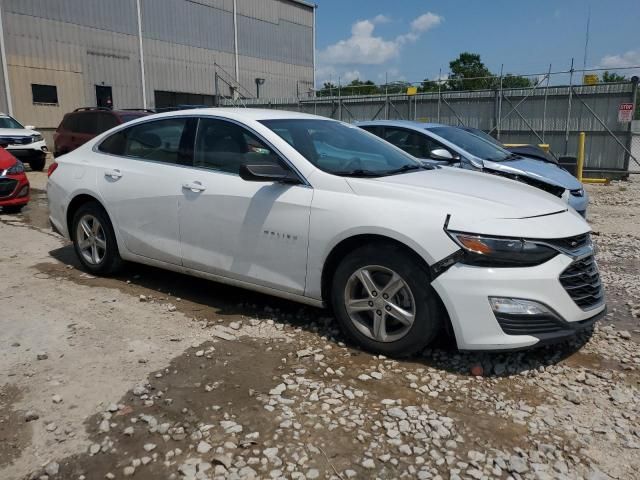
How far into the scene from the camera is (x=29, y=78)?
22.9m

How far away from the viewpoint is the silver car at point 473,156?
7.20 m

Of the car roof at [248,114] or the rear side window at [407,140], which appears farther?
the rear side window at [407,140]

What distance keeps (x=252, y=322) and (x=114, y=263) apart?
1.77m

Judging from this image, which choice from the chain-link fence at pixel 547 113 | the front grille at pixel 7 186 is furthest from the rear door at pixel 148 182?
the chain-link fence at pixel 547 113

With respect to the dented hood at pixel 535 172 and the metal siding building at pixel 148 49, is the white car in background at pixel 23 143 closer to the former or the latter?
the metal siding building at pixel 148 49

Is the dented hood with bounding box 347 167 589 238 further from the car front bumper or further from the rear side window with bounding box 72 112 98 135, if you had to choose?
the rear side window with bounding box 72 112 98 135

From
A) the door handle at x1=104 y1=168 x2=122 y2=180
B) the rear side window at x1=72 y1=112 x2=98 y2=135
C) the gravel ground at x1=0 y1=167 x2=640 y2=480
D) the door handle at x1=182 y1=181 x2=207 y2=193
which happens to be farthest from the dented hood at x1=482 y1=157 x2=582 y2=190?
the rear side window at x1=72 y1=112 x2=98 y2=135

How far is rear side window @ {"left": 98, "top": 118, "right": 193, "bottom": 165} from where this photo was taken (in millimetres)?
4586

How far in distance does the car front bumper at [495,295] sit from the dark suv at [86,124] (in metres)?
11.2

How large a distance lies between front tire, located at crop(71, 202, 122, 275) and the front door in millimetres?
1039

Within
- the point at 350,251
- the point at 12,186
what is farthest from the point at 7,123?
the point at 350,251

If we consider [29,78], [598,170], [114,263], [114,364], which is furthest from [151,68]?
[114,364]

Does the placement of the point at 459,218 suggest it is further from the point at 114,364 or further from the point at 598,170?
the point at 598,170

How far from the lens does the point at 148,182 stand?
15.3ft
